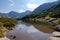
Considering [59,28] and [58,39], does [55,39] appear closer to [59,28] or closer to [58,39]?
[58,39]

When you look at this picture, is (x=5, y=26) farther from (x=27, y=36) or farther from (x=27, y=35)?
(x=27, y=36)

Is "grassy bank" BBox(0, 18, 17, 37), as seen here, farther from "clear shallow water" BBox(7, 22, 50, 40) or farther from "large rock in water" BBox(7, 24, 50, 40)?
"large rock in water" BBox(7, 24, 50, 40)

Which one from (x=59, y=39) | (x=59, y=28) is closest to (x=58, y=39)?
(x=59, y=39)

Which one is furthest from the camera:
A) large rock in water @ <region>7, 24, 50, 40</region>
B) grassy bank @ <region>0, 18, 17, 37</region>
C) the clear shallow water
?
grassy bank @ <region>0, 18, 17, 37</region>

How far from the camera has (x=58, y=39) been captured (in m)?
35.8

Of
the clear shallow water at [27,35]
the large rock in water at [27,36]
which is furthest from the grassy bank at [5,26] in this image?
the large rock in water at [27,36]

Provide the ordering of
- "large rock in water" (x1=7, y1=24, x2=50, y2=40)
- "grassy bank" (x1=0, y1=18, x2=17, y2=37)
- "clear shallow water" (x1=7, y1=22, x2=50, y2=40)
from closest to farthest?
"large rock in water" (x1=7, y1=24, x2=50, y2=40) → "clear shallow water" (x1=7, y1=22, x2=50, y2=40) → "grassy bank" (x1=0, y1=18, x2=17, y2=37)

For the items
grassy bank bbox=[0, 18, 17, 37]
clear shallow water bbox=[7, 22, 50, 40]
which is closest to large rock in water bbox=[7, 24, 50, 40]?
clear shallow water bbox=[7, 22, 50, 40]

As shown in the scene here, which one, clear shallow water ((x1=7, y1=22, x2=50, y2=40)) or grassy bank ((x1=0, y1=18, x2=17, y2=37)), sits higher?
grassy bank ((x1=0, y1=18, x2=17, y2=37))

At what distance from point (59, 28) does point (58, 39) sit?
74.1 feet

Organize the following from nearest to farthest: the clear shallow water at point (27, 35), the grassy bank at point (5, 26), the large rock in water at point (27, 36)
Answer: the large rock in water at point (27, 36)
the clear shallow water at point (27, 35)
the grassy bank at point (5, 26)

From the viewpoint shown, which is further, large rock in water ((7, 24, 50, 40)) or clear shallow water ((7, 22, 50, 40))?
clear shallow water ((7, 22, 50, 40))

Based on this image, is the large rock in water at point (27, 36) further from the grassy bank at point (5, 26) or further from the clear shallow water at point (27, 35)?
the grassy bank at point (5, 26)

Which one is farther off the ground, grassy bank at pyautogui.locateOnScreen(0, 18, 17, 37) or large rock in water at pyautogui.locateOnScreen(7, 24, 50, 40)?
grassy bank at pyautogui.locateOnScreen(0, 18, 17, 37)
